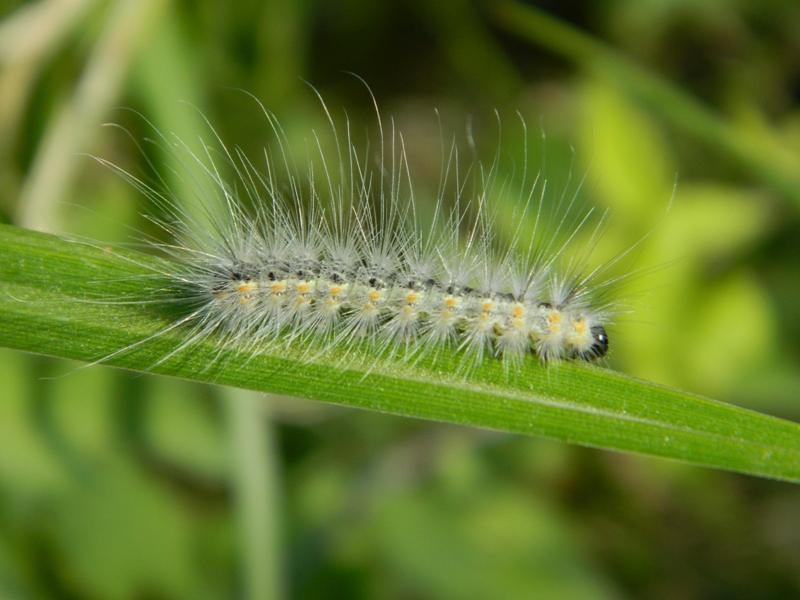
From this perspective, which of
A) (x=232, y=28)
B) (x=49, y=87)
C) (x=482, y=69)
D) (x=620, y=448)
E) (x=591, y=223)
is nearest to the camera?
(x=620, y=448)

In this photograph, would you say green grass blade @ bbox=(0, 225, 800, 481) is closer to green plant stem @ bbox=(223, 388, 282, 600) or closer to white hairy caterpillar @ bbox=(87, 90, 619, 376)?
white hairy caterpillar @ bbox=(87, 90, 619, 376)

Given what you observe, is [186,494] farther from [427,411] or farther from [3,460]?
[427,411]

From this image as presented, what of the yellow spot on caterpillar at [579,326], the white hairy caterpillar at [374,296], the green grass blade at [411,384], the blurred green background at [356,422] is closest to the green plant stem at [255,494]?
the blurred green background at [356,422]

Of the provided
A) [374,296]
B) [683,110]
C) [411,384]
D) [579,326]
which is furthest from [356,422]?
[683,110]

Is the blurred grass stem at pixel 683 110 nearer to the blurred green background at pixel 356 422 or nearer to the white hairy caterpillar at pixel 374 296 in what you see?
the blurred green background at pixel 356 422

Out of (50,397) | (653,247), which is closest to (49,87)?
(50,397)

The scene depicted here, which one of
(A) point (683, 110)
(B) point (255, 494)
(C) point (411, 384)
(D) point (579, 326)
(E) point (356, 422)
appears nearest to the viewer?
(C) point (411, 384)

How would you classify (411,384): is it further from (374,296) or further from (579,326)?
(579,326)
